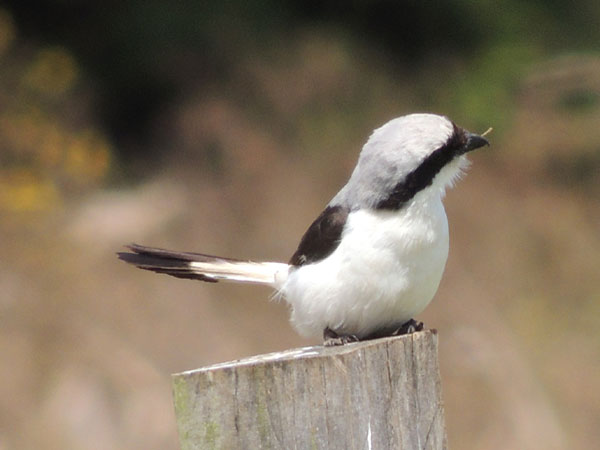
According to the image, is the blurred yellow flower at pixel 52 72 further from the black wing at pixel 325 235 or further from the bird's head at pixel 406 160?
the bird's head at pixel 406 160

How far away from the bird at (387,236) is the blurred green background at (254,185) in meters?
3.31

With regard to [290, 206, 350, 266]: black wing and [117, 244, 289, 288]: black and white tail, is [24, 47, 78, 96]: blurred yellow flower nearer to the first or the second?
[117, 244, 289, 288]: black and white tail

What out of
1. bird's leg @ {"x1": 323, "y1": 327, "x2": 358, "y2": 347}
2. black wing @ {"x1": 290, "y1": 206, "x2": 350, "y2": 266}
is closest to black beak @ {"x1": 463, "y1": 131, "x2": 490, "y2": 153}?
black wing @ {"x1": 290, "y1": 206, "x2": 350, "y2": 266}

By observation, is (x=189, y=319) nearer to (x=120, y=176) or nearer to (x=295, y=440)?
(x=120, y=176)

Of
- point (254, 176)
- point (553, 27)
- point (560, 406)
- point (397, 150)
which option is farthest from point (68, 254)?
point (397, 150)

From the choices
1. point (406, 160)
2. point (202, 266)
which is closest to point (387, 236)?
point (406, 160)

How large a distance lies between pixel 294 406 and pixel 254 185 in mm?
6841

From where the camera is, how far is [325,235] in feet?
10.8

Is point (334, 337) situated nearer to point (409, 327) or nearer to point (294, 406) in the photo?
point (409, 327)

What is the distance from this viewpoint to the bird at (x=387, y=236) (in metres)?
3.09

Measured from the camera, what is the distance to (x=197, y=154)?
9.34 metres

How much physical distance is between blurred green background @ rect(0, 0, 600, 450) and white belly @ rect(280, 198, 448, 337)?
333 cm

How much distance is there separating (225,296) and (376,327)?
4866 millimetres

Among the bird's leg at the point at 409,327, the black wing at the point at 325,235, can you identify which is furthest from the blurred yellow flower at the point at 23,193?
the bird's leg at the point at 409,327
